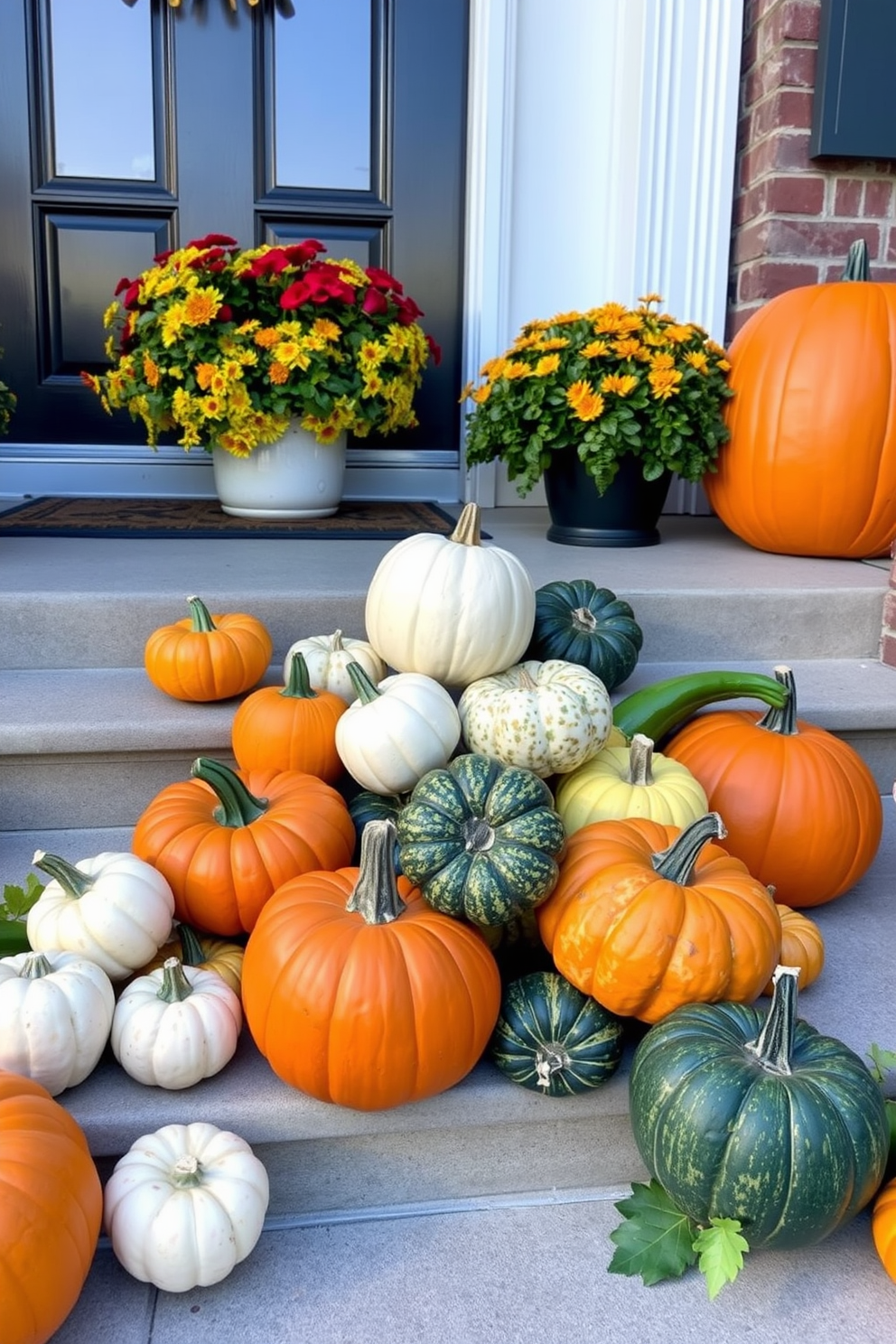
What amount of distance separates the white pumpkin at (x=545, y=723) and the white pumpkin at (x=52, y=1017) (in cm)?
68

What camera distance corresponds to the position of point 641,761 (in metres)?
1.64

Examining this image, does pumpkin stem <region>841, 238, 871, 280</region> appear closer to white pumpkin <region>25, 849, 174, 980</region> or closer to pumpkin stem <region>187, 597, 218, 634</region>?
pumpkin stem <region>187, 597, 218, 634</region>

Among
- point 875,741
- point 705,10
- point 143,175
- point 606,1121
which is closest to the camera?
point 606,1121

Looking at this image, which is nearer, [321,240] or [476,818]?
[476,818]

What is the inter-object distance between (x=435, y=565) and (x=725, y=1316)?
1176 millimetres

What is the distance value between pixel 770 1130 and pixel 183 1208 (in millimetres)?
660

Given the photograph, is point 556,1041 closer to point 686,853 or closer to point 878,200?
point 686,853

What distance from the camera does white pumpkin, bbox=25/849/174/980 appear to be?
1.40m

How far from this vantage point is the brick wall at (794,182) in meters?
3.10

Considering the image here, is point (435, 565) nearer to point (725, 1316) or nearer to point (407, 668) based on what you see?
point (407, 668)

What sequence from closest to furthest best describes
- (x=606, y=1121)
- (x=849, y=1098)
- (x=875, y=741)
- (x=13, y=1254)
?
1. (x=13, y=1254)
2. (x=849, y=1098)
3. (x=606, y=1121)
4. (x=875, y=741)

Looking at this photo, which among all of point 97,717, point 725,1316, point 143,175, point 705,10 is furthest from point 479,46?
point 725,1316

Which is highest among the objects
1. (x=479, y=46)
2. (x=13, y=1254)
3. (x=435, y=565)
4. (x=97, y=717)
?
(x=479, y=46)

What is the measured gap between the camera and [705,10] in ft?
10.6
